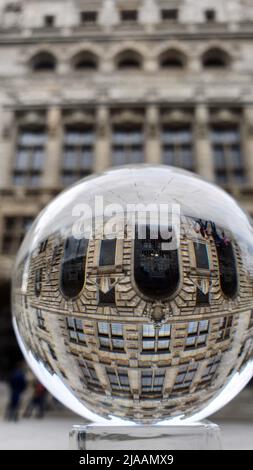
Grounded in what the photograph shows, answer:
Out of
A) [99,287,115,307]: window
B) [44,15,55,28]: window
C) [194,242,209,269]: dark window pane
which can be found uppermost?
[44,15,55,28]: window

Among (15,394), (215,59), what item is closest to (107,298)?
(15,394)

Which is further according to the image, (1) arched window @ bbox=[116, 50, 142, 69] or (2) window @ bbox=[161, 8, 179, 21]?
(2) window @ bbox=[161, 8, 179, 21]

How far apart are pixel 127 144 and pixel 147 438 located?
53.2 feet

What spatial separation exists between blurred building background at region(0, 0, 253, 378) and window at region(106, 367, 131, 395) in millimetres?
13189

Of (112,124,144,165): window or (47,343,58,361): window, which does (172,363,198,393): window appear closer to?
(47,343,58,361): window

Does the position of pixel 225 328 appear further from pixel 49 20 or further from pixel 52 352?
pixel 49 20

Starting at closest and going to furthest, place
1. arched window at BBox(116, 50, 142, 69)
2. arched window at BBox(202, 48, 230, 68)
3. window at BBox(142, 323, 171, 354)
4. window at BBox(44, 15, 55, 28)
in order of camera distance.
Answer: window at BBox(142, 323, 171, 354)
arched window at BBox(202, 48, 230, 68)
arched window at BBox(116, 50, 142, 69)
window at BBox(44, 15, 55, 28)

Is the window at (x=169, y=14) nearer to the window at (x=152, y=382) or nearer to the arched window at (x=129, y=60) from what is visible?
the arched window at (x=129, y=60)

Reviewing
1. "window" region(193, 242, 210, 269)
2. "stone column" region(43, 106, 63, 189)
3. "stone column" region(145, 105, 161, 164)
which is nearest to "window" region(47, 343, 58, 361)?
"window" region(193, 242, 210, 269)

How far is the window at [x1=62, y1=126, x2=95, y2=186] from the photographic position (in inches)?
685

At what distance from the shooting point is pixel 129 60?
2023 cm

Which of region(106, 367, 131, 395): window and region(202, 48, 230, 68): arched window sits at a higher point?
region(202, 48, 230, 68): arched window

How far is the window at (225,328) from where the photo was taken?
2.56 meters
